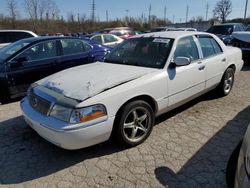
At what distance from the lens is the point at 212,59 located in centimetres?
442

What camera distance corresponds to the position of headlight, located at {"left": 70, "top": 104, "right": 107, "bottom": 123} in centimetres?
256

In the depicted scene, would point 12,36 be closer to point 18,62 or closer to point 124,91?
point 18,62

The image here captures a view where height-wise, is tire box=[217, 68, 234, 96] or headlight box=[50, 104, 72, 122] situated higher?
headlight box=[50, 104, 72, 122]

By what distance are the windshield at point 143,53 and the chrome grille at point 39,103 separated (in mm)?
1498

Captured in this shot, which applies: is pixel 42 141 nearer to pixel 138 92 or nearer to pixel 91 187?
pixel 91 187

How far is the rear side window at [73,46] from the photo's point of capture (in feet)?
19.2

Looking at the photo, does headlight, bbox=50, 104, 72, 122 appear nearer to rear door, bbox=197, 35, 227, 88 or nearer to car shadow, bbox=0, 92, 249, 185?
car shadow, bbox=0, 92, 249, 185

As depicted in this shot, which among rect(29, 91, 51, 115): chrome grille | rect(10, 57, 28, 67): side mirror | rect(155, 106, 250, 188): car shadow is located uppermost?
rect(10, 57, 28, 67): side mirror

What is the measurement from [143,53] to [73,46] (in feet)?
9.40

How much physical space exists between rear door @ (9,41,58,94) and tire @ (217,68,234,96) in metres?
3.98

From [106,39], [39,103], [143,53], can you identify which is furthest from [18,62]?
[106,39]

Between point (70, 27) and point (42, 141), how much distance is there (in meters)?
44.8

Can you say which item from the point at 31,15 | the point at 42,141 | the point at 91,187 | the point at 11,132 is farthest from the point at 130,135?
the point at 31,15

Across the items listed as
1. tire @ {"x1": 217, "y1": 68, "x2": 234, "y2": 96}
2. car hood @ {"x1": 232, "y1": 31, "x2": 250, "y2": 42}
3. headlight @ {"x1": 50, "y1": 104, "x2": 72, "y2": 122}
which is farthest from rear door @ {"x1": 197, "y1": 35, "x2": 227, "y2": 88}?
car hood @ {"x1": 232, "y1": 31, "x2": 250, "y2": 42}
